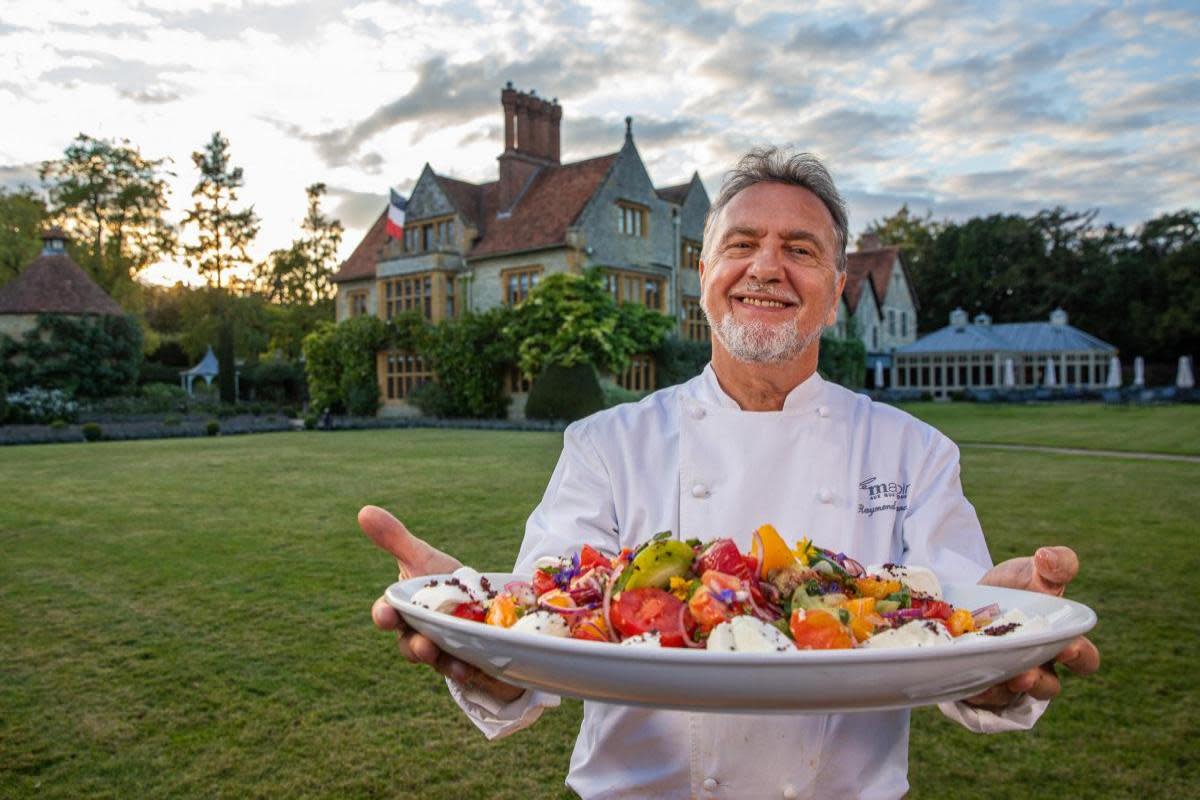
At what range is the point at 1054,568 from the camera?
5.56ft

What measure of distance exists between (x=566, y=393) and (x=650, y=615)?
83.4 ft

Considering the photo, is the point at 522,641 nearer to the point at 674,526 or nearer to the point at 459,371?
the point at 674,526

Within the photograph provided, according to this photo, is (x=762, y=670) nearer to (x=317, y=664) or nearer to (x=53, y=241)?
(x=317, y=664)

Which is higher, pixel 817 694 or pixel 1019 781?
pixel 817 694

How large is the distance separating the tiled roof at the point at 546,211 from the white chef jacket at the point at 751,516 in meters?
27.6

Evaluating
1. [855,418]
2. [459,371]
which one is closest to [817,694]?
[855,418]

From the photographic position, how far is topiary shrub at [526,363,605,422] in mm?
26703

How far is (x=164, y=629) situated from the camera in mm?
6191

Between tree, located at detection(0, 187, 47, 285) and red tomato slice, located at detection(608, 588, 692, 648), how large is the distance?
5057 centimetres

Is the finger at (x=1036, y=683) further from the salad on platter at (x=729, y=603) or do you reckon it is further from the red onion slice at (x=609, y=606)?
the red onion slice at (x=609, y=606)

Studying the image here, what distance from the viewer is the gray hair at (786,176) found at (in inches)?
99.2

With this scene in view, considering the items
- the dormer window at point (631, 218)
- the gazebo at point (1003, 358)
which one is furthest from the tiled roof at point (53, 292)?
the gazebo at point (1003, 358)

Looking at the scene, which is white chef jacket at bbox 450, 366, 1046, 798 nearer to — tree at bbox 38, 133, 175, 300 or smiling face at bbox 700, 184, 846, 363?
smiling face at bbox 700, 184, 846, 363

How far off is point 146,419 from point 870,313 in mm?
35870
